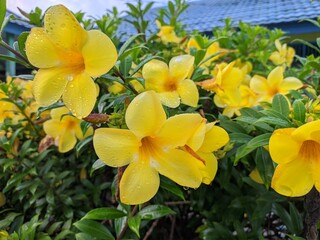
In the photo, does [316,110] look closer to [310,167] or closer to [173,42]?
[310,167]

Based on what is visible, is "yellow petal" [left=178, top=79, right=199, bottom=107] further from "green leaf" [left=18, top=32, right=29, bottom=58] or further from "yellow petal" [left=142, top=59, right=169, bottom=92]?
"green leaf" [left=18, top=32, right=29, bottom=58]

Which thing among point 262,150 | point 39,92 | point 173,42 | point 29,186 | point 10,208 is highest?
point 39,92

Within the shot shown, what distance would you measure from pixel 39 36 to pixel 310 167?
1.80ft

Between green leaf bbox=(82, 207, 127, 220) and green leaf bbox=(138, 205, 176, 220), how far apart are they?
5 centimetres

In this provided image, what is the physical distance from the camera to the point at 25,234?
34.2 inches

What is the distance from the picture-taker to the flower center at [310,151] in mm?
628

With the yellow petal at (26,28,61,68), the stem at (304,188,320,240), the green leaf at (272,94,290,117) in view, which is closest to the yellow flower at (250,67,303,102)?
the green leaf at (272,94,290,117)

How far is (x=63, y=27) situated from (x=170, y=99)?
0.28m

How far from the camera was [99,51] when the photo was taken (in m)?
0.60

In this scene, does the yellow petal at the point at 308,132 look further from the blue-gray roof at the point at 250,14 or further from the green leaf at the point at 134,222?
the blue-gray roof at the point at 250,14

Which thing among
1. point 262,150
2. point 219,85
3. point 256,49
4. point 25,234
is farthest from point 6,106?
point 256,49

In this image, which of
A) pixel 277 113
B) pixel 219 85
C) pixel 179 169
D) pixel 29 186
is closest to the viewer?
pixel 179 169

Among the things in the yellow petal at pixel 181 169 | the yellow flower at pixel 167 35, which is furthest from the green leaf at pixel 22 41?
the yellow flower at pixel 167 35

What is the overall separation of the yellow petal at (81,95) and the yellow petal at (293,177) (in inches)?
14.1
